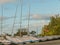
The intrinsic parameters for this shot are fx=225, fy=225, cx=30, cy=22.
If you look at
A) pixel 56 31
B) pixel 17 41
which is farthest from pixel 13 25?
pixel 56 31

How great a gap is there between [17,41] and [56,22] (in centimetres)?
3390

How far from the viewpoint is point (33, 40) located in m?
43.0

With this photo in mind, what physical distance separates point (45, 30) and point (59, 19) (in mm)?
7772

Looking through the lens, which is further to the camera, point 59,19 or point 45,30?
point 45,30

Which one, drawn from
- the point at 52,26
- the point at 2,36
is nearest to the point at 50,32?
the point at 52,26

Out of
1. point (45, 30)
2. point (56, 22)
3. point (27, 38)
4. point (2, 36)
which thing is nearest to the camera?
point (27, 38)

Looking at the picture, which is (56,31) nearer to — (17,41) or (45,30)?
(45,30)

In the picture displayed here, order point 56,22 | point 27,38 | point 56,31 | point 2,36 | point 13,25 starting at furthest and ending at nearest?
point 56,22, point 56,31, point 2,36, point 27,38, point 13,25

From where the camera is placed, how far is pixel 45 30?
257ft

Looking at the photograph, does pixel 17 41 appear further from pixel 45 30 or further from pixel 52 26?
pixel 45 30

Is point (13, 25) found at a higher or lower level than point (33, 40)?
higher

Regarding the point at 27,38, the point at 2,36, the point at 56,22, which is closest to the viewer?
the point at 27,38

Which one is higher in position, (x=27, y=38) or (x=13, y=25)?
(x=13, y=25)

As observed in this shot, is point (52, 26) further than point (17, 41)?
Yes
